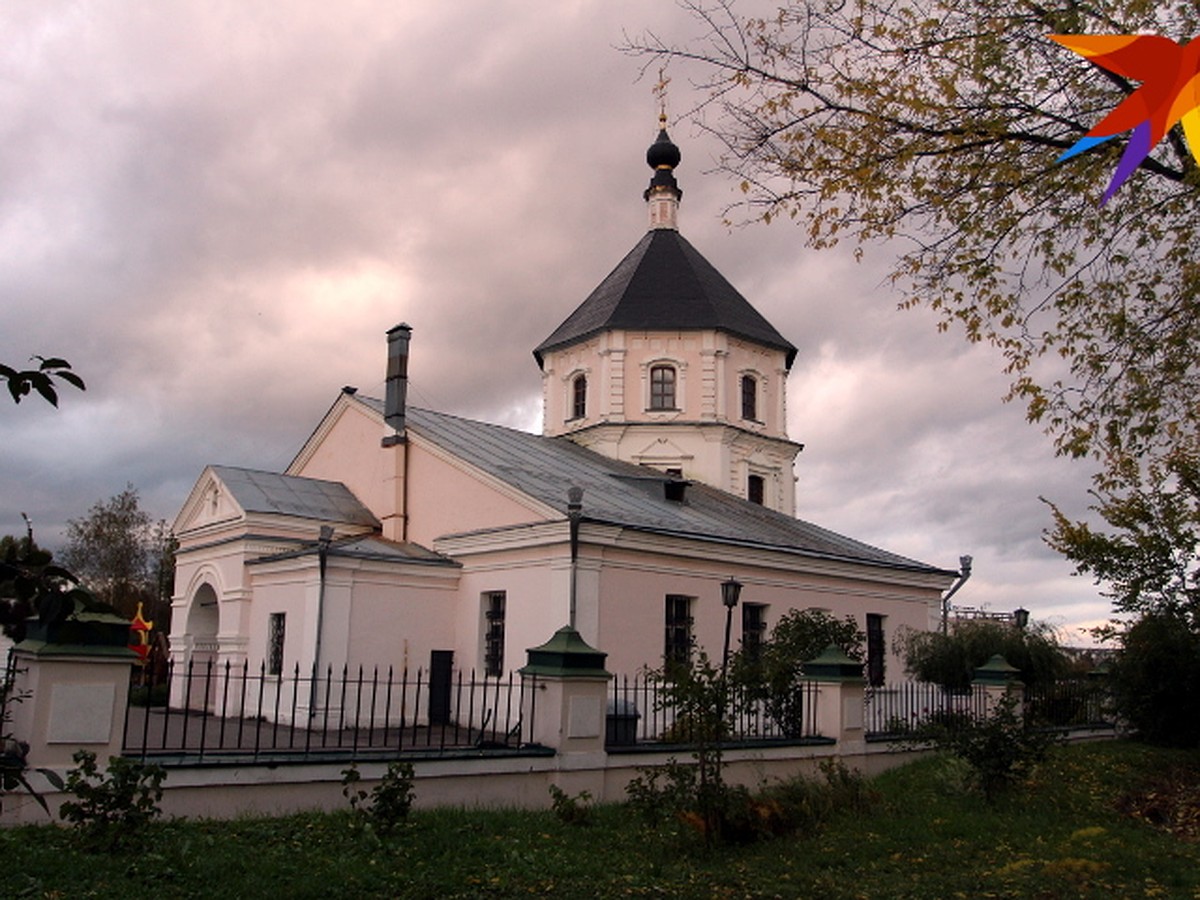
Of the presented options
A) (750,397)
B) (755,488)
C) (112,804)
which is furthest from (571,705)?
(750,397)

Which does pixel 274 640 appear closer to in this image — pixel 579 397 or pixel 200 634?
pixel 200 634

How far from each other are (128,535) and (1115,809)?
139 ft

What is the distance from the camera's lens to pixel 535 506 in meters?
18.1

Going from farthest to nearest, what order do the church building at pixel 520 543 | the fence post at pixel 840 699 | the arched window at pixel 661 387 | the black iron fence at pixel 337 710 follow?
the arched window at pixel 661 387, the church building at pixel 520 543, the black iron fence at pixel 337 710, the fence post at pixel 840 699

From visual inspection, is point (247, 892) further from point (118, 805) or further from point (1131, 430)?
point (1131, 430)

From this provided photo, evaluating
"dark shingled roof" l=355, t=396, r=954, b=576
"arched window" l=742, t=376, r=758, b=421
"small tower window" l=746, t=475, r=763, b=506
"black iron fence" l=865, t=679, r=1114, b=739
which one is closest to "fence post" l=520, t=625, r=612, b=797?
"dark shingled roof" l=355, t=396, r=954, b=576

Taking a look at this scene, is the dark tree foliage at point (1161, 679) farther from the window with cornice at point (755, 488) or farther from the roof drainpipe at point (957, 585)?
the window with cornice at point (755, 488)

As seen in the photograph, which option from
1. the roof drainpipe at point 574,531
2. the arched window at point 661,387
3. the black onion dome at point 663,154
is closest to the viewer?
the roof drainpipe at point 574,531

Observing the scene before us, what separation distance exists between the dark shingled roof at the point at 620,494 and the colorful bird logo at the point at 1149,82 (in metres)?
14.3

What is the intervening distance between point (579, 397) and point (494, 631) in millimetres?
12436

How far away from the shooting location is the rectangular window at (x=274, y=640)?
1903 cm

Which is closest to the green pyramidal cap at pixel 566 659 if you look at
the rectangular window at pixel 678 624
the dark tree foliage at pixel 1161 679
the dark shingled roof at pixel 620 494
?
the dark shingled roof at pixel 620 494

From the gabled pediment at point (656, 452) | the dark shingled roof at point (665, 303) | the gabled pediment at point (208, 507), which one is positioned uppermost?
the dark shingled roof at point (665, 303)

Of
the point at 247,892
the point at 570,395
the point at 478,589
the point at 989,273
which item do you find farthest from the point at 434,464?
the point at 247,892
